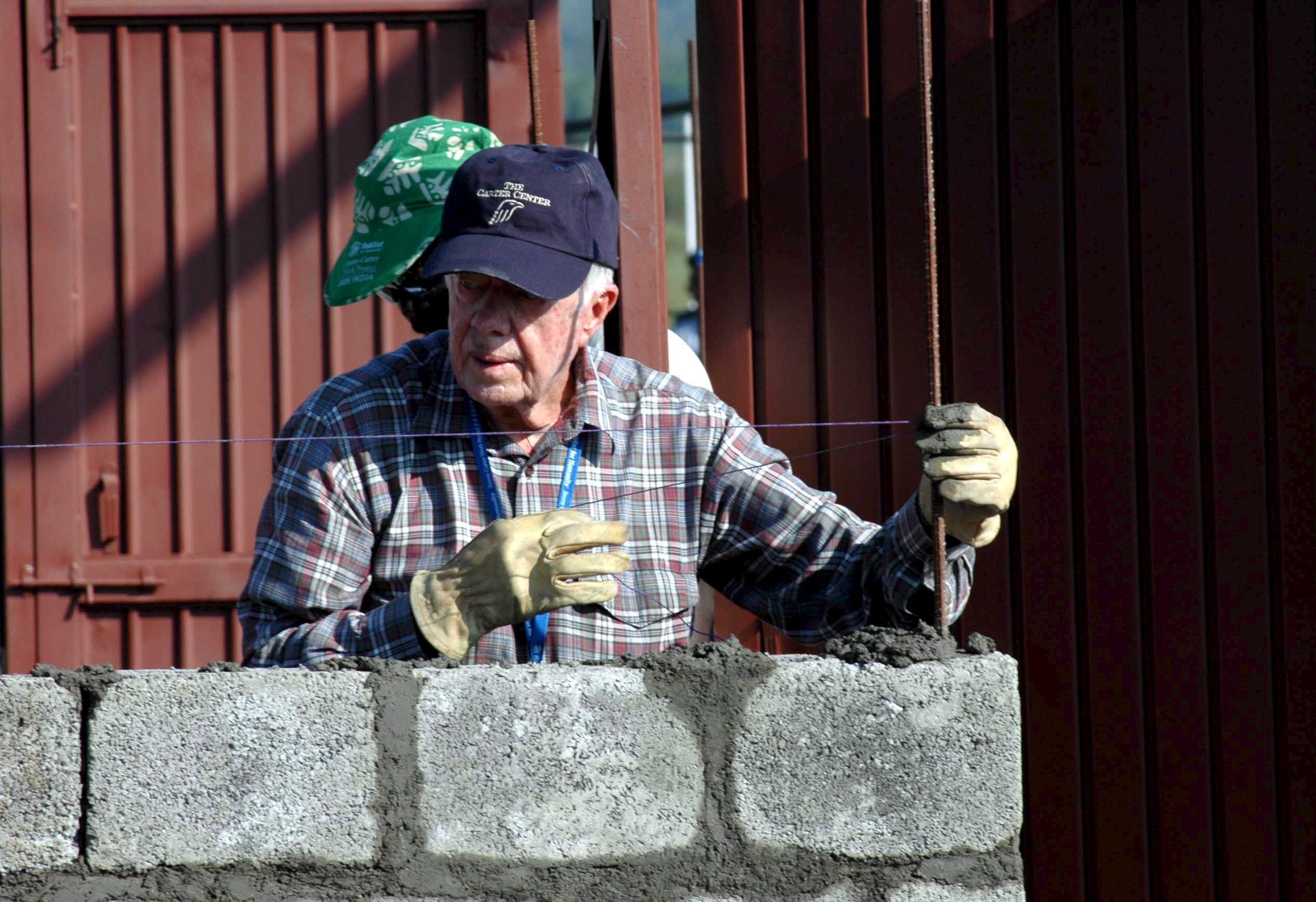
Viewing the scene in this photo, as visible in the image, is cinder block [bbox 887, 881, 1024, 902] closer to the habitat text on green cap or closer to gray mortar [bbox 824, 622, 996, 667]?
gray mortar [bbox 824, 622, 996, 667]

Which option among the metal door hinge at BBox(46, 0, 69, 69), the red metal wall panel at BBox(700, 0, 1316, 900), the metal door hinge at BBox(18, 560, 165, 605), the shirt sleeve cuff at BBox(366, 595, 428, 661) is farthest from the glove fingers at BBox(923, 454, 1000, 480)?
the metal door hinge at BBox(46, 0, 69, 69)

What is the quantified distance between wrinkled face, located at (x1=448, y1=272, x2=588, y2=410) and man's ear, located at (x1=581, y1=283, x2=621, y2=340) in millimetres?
91

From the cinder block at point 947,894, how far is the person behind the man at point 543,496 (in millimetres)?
592

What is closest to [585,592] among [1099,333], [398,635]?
[398,635]

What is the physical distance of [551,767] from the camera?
2076mm

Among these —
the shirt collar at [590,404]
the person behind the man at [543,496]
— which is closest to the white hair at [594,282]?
the person behind the man at [543,496]

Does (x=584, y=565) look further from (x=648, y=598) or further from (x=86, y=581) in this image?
(x=86, y=581)

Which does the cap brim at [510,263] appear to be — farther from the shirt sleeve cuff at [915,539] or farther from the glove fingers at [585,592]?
the shirt sleeve cuff at [915,539]

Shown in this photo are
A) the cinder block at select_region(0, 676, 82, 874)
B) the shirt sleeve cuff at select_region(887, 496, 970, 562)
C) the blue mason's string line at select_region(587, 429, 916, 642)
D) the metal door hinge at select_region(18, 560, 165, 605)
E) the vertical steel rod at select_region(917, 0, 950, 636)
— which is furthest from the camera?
the metal door hinge at select_region(18, 560, 165, 605)

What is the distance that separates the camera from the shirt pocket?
8.83ft

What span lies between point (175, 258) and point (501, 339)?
1.90 m

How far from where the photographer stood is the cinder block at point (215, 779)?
2.05 m

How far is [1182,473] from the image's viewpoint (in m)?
3.89

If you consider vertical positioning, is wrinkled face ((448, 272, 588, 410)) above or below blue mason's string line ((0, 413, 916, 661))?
above
